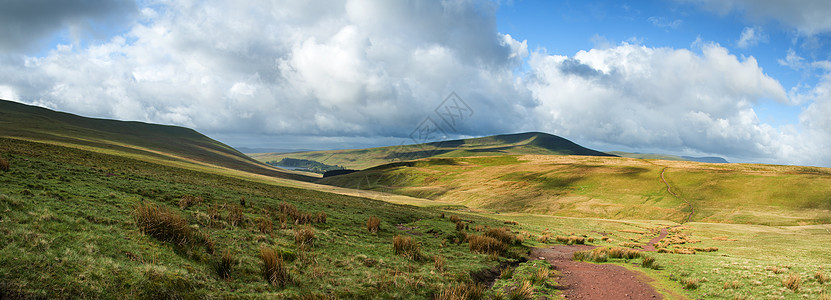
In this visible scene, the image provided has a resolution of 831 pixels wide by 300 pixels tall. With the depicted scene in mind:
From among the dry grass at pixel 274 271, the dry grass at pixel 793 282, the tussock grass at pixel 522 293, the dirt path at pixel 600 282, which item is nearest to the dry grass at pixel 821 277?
the dry grass at pixel 793 282

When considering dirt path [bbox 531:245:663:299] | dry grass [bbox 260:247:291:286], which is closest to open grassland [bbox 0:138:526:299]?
dry grass [bbox 260:247:291:286]

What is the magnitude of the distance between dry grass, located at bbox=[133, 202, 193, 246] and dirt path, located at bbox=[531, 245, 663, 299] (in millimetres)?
13429

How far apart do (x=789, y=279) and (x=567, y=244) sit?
15.4 metres

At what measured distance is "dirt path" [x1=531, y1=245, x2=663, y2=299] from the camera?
41.6 feet

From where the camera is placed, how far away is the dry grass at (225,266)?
911cm

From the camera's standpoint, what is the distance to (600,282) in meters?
14.3

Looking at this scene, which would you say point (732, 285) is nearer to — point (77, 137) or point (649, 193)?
point (649, 193)

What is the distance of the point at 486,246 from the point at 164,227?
51.8ft

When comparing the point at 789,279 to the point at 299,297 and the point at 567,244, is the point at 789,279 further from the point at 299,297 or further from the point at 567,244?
the point at 299,297

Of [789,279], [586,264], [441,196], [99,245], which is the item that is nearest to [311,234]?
[99,245]

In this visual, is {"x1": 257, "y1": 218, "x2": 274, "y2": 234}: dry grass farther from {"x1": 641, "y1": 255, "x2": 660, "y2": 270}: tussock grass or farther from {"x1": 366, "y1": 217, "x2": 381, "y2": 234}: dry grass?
{"x1": 641, "y1": 255, "x2": 660, "y2": 270}: tussock grass

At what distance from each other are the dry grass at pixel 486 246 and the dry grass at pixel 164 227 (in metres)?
14.3

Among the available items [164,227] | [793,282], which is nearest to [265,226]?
[164,227]

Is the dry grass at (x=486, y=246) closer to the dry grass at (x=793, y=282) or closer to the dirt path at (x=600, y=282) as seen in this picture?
the dirt path at (x=600, y=282)
